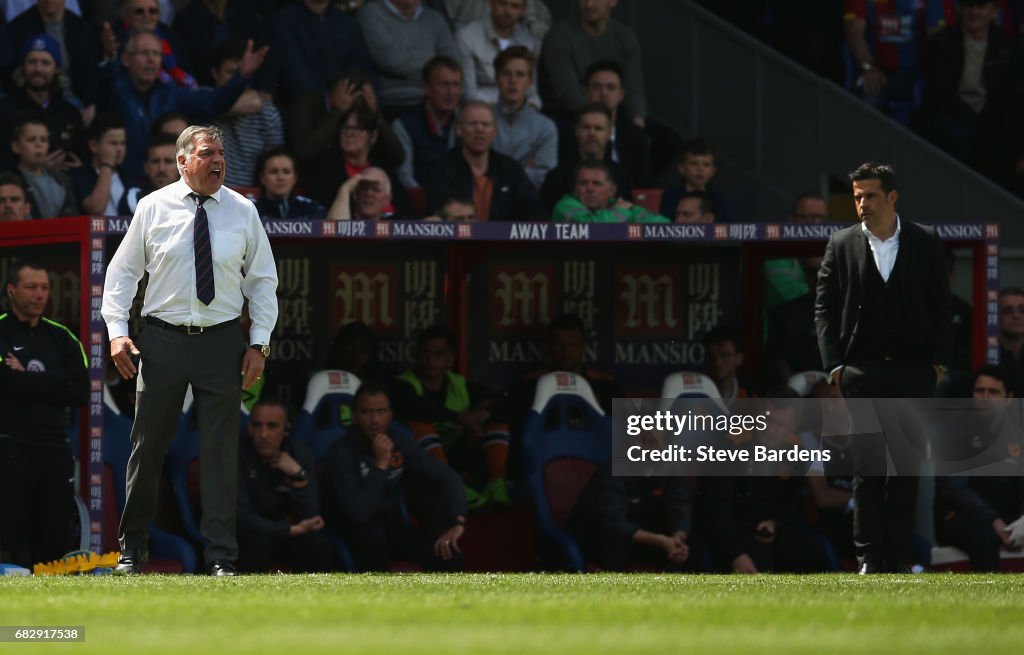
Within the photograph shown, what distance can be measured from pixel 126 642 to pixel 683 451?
6.82 m

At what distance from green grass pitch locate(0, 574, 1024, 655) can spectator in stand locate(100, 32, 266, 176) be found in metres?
5.42

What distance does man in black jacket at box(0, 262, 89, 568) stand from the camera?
37.8 ft

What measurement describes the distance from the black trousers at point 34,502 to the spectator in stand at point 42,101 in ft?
8.07

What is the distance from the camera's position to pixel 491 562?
508 inches

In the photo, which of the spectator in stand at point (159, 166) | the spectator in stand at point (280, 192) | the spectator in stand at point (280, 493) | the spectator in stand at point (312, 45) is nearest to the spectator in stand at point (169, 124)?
the spectator in stand at point (159, 166)

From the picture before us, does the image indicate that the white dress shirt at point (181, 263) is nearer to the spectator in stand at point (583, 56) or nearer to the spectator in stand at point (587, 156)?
the spectator in stand at point (587, 156)

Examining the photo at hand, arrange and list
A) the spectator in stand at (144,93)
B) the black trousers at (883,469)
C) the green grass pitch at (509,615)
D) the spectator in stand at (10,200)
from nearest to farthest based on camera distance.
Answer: the green grass pitch at (509,615)
the black trousers at (883,469)
the spectator in stand at (10,200)
the spectator in stand at (144,93)

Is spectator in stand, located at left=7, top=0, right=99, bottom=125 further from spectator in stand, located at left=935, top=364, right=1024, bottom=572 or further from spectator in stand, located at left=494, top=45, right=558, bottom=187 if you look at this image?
spectator in stand, located at left=935, top=364, right=1024, bottom=572

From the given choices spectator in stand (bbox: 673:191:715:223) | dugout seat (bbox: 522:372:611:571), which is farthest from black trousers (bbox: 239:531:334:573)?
spectator in stand (bbox: 673:191:715:223)

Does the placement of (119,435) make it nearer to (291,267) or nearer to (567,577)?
(291,267)

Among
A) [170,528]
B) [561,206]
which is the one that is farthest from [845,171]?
[170,528]

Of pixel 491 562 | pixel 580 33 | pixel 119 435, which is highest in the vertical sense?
pixel 580 33

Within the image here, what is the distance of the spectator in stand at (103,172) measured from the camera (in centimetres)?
1304

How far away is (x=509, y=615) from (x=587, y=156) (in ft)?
26.0
